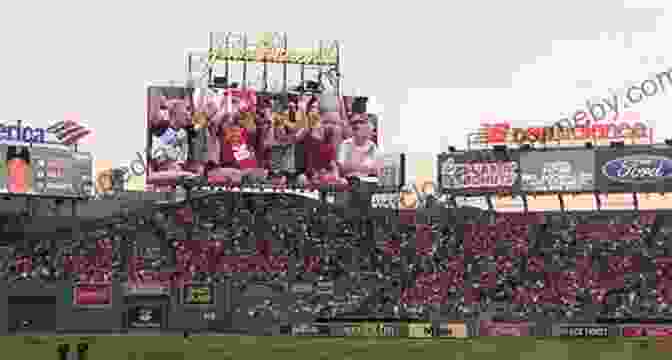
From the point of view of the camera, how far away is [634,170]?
91.3m

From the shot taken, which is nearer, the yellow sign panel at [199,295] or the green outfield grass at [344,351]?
the green outfield grass at [344,351]

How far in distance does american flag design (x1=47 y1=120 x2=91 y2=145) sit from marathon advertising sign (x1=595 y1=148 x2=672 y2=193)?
136ft

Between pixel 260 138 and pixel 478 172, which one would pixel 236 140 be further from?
pixel 478 172

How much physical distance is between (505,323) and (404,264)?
550 inches

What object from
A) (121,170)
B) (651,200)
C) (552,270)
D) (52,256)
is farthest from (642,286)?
(121,170)

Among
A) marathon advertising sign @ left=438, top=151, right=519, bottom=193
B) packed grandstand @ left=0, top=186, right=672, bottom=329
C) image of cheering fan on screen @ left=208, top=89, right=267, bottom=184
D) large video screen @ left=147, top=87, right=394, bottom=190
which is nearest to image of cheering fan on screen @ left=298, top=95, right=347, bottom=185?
large video screen @ left=147, top=87, right=394, bottom=190

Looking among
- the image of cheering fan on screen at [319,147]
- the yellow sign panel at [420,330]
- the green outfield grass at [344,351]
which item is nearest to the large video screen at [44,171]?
the image of cheering fan on screen at [319,147]

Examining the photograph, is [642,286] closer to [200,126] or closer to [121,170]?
[200,126]

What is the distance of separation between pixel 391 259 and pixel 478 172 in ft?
37.6

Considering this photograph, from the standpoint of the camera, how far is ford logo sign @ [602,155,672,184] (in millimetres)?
90438

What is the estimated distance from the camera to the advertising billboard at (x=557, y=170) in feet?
303

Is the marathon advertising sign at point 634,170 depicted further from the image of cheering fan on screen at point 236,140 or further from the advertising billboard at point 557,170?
the image of cheering fan on screen at point 236,140

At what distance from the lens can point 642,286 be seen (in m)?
81.3

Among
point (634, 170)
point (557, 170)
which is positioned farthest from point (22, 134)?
point (634, 170)
